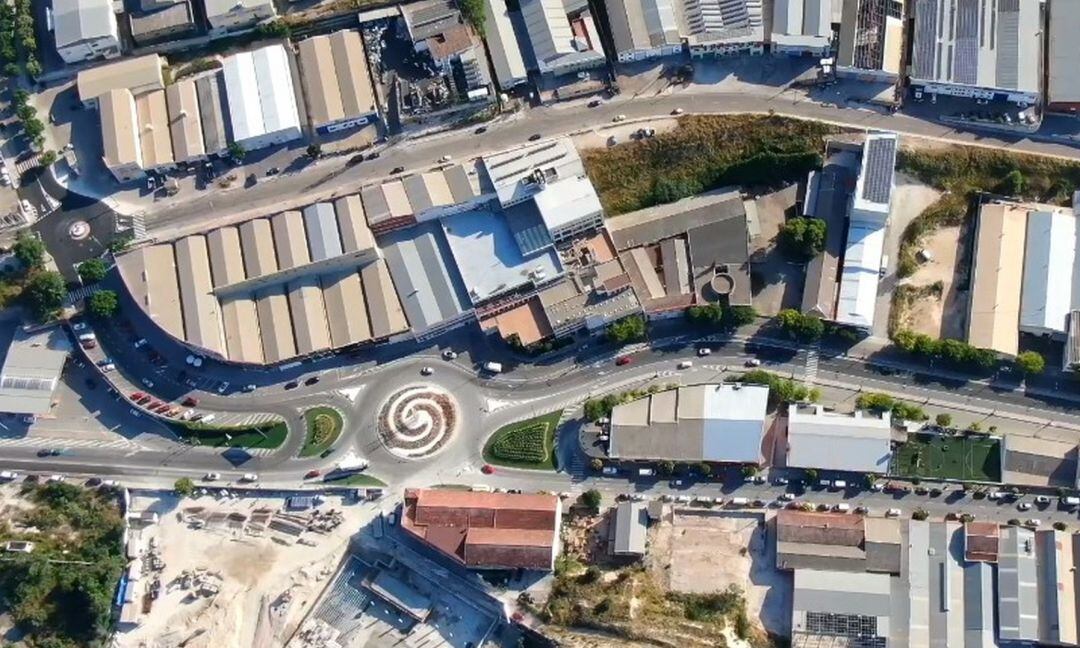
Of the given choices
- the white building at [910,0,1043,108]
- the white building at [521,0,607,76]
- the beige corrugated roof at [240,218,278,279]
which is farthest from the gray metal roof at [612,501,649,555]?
the white building at [910,0,1043,108]

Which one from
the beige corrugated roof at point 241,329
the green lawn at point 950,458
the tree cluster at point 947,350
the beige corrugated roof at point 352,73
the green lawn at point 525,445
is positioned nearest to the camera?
the green lawn at point 950,458

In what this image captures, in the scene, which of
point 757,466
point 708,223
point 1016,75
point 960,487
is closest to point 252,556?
point 757,466

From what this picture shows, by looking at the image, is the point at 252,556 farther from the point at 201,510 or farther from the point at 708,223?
the point at 708,223

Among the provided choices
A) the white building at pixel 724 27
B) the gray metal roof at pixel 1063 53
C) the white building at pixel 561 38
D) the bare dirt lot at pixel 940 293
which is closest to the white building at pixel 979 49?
the gray metal roof at pixel 1063 53

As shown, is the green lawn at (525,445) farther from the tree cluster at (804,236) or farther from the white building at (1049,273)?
the white building at (1049,273)

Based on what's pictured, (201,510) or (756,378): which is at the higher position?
(756,378)
